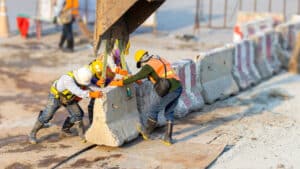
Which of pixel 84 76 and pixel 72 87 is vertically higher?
pixel 84 76

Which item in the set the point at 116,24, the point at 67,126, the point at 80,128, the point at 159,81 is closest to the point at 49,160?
the point at 80,128

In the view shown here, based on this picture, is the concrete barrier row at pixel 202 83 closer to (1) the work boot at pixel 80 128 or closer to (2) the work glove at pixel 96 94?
(2) the work glove at pixel 96 94

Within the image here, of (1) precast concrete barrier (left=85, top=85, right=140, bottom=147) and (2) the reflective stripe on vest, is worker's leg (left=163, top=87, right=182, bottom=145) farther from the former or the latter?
(2) the reflective stripe on vest

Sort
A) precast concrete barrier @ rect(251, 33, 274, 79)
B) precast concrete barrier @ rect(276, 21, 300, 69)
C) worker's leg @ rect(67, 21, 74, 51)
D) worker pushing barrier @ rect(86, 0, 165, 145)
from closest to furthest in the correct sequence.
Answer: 1. worker pushing barrier @ rect(86, 0, 165, 145)
2. precast concrete barrier @ rect(251, 33, 274, 79)
3. precast concrete barrier @ rect(276, 21, 300, 69)
4. worker's leg @ rect(67, 21, 74, 51)

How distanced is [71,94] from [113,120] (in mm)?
847

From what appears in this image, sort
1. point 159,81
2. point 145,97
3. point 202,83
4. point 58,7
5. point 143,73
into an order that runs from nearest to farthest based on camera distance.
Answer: point 143,73 < point 159,81 < point 145,97 < point 202,83 < point 58,7

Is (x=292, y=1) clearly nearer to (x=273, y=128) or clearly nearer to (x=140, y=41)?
(x=140, y=41)

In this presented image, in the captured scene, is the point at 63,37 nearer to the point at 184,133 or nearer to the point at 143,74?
the point at 184,133

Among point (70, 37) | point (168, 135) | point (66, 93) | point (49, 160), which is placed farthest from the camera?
point (70, 37)

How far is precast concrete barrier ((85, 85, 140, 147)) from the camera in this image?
10258 millimetres

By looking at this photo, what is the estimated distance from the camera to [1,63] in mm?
17438

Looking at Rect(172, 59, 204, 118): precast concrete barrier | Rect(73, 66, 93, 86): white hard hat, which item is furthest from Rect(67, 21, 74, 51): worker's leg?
Rect(73, 66, 93, 86): white hard hat

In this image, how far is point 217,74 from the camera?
14.2m

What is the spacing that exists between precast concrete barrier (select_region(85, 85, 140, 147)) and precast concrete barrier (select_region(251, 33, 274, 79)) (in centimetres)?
635
